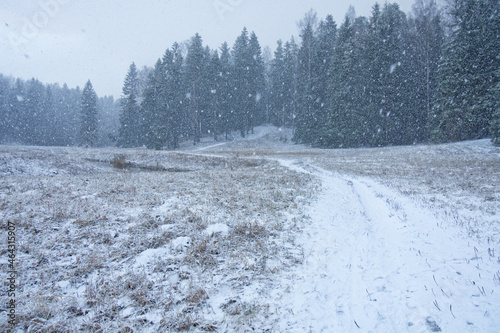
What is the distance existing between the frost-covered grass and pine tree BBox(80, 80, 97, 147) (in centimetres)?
5424

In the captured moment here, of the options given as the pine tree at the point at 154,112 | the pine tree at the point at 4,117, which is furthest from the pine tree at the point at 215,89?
the pine tree at the point at 4,117

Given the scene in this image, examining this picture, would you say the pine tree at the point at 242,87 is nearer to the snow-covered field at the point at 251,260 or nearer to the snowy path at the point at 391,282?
the snow-covered field at the point at 251,260

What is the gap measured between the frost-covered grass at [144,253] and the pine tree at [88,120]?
178 feet

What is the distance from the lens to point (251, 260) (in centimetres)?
543

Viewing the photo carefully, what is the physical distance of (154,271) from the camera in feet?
16.1

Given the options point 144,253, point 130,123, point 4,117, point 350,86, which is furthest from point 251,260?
point 4,117

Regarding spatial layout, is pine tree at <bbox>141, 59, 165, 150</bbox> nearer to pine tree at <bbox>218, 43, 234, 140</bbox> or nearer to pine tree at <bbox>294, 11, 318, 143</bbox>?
pine tree at <bbox>218, 43, 234, 140</bbox>

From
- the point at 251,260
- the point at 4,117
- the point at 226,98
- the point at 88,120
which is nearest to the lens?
the point at 251,260

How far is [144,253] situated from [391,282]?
192 inches

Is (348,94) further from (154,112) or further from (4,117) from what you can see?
(4,117)

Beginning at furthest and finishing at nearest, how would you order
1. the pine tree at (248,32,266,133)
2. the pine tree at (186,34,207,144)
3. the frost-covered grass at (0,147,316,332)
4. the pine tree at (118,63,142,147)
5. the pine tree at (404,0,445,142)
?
the pine tree at (248,32,266,133), the pine tree at (118,63,142,147), the pine tree at (186,34,207,144), the pine tree at (404,0,445,142), the frost-covered grass at (0,147,316,332)

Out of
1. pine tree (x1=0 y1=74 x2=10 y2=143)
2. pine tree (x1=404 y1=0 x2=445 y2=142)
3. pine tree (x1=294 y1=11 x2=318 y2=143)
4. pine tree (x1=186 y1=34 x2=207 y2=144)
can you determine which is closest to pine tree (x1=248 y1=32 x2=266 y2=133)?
pine tree (x1=186 y1=34 x2=207 y2=144)

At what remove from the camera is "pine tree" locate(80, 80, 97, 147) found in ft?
190

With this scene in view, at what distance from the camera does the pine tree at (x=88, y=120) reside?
5781cm
